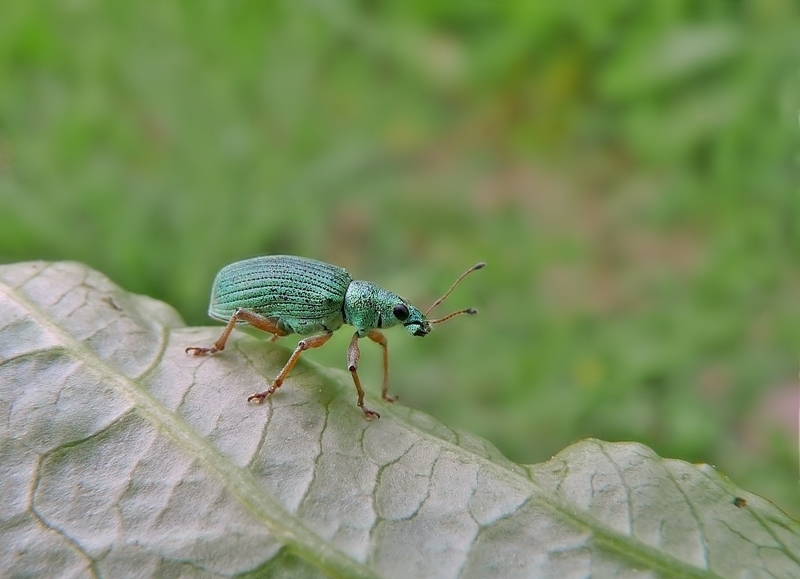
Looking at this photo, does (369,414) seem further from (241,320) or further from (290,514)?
(241,320)

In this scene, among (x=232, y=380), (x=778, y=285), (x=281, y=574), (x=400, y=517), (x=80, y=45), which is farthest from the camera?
(x=80, y=45)

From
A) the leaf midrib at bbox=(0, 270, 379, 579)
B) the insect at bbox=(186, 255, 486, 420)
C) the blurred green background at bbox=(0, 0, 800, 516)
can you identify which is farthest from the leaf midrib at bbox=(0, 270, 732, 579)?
the blurred green background at bbox=(0, 0, 800, 516)

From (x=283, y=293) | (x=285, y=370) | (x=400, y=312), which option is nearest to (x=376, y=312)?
(x=400, y=312)

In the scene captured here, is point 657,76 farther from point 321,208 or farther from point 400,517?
point 400,517

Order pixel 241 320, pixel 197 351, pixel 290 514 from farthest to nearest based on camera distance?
pixel 241 320 < pixel 197 351 < pixel 290 514

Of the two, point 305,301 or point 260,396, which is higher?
point 260,396

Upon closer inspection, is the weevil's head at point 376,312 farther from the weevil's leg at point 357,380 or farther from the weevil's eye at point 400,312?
the weevil's leg at point 357,380

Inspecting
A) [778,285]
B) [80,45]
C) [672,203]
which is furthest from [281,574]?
[80,45]
